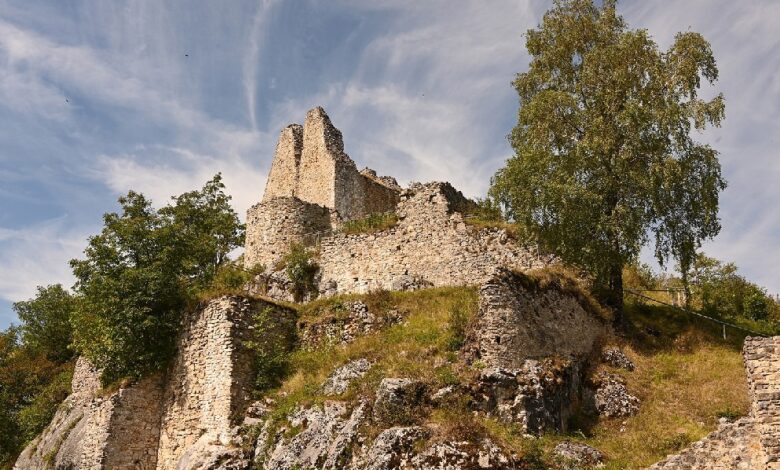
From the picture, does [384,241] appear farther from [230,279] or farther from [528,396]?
[528,396]

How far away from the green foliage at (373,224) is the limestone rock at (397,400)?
10.3m

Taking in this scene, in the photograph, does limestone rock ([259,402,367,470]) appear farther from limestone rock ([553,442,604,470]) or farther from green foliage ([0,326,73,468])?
Result: green foliage ([0,326,73,468])

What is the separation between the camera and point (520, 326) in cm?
1994

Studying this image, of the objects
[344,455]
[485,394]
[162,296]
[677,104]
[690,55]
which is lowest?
[344,455]

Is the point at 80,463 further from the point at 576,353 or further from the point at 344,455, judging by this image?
the point at 576,353

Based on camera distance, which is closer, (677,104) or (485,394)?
(485,394)

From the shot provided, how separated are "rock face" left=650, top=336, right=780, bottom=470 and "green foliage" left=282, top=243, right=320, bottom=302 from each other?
14973mm

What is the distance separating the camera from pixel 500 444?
1664cm

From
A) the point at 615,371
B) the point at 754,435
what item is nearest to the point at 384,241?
the point at 615,371

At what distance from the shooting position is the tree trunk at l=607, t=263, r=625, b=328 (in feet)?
79.5

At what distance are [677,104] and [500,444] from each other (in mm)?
13894

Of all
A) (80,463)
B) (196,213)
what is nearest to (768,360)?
(80,463)

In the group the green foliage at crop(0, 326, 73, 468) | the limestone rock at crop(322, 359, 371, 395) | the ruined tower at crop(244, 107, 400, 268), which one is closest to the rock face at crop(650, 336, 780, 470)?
the limestone rock at crop(322, 359, 371, 395)

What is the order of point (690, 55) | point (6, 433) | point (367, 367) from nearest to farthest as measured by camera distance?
point (367, 367) → point (690, 55) → point (6, 433)
